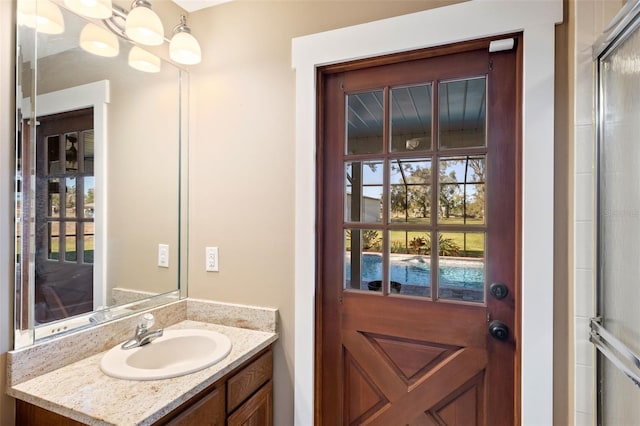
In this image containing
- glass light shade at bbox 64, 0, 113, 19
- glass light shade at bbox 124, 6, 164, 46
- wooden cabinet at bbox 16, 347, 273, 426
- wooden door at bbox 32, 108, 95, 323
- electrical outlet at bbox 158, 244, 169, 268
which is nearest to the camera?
wooden cabinet at bbox 16, 347, 273, 426

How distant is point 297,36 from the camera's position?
150cm

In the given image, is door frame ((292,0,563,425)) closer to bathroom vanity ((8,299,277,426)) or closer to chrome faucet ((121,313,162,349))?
bathroom vanity ((8,299,277,426))

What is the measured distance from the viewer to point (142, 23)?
4.44 ft

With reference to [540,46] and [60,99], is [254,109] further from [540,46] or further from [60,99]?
[540,46]

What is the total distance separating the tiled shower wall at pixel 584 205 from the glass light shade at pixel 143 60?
171 centimetres

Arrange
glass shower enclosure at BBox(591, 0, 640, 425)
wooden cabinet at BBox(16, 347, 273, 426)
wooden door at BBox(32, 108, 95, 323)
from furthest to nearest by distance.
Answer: wooden door at BBox(32, 108, 95, 323) → wooden cabinet at BBox(16, 347, 273, 426) → glass shower enclosure at BBox(591, 0, 640, 425)

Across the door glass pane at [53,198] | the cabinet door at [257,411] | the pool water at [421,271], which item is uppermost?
the door glass pane at [53,198]

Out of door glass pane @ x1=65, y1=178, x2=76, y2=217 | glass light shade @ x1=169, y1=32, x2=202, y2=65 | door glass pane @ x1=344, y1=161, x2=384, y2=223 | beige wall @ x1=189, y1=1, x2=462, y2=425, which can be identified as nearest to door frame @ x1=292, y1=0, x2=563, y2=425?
beige wall @ x1=189, y1=1, x2=462, y2=425

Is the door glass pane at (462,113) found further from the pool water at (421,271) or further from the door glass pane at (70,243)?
the door glass pane at (70,243)

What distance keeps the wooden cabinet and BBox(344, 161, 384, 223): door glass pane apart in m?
0.75

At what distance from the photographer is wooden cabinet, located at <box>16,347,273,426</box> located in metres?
1.02

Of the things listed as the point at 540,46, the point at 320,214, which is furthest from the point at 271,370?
the point at 540,46

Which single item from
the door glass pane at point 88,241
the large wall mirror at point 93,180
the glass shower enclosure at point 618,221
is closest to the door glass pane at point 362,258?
the glass shower enclosure at point 618,221

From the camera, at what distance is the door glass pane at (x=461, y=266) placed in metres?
1.29
